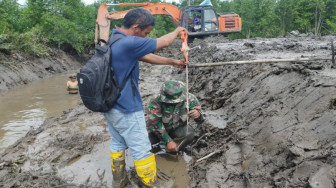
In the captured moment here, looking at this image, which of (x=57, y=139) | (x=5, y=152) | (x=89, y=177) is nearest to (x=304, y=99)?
(x=89, y=177)

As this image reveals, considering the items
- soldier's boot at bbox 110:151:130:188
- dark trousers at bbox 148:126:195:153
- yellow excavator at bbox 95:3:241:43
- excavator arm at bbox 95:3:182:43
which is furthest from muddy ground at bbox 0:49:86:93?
soldier's boot at bbox 110:151:130:188

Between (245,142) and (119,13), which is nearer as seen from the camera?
(245,142)

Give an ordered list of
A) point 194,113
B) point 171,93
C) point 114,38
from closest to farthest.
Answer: point 114,38 < point 171,93 < point 194,113

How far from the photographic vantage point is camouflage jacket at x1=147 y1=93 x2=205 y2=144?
11.8 ft

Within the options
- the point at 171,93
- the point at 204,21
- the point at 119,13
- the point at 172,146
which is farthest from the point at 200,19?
the point at 172,146

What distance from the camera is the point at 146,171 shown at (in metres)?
2.74

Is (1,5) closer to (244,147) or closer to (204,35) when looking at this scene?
(204,35)

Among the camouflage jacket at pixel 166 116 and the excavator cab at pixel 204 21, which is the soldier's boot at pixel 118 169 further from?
the excavator cab at pixel 204 21

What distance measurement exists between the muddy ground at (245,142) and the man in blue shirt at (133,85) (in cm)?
74

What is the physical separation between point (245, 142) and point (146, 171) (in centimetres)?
122

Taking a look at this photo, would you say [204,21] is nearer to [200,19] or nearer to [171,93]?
[200,19]

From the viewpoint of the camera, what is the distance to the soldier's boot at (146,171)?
272 centimetres

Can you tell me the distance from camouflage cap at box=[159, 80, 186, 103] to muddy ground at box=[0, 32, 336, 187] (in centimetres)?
76

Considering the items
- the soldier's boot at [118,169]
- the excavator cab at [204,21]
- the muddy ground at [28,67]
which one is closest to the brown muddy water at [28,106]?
the muddy ground at [28,67]
